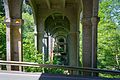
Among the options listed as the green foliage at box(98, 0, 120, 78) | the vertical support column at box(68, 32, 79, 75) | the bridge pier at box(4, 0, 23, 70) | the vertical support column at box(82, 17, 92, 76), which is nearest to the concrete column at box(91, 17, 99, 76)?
the vertical support column at box(82, 17, 92, 76)

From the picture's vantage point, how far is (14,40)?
37.5 feet

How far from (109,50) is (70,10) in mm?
6521

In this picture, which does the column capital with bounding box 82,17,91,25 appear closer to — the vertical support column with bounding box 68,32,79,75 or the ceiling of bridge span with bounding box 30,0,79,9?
the ceiling of bridge span with bounding box 30,0,79,9

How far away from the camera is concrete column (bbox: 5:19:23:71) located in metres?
11.1

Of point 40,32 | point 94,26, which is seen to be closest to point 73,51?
point 40,32

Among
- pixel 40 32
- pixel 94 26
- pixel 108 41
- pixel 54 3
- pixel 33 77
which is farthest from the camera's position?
pixel 108 41

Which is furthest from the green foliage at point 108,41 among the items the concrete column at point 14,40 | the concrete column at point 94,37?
the concrete column at point 14,40

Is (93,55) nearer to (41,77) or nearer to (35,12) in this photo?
(41,77)

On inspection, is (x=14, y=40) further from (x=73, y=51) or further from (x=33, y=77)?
(x=73, y=51)

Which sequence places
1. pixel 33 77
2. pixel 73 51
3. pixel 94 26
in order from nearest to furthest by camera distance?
pixel 33 77 < pixel 94 26 < pixel 73 51

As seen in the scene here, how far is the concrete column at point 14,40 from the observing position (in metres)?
11.1

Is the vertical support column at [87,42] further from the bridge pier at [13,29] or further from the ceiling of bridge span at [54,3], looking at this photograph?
the ceiling of bridge span at [54,3]

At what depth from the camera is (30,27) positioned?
174 ft

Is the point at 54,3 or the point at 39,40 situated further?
the point at 39,40
